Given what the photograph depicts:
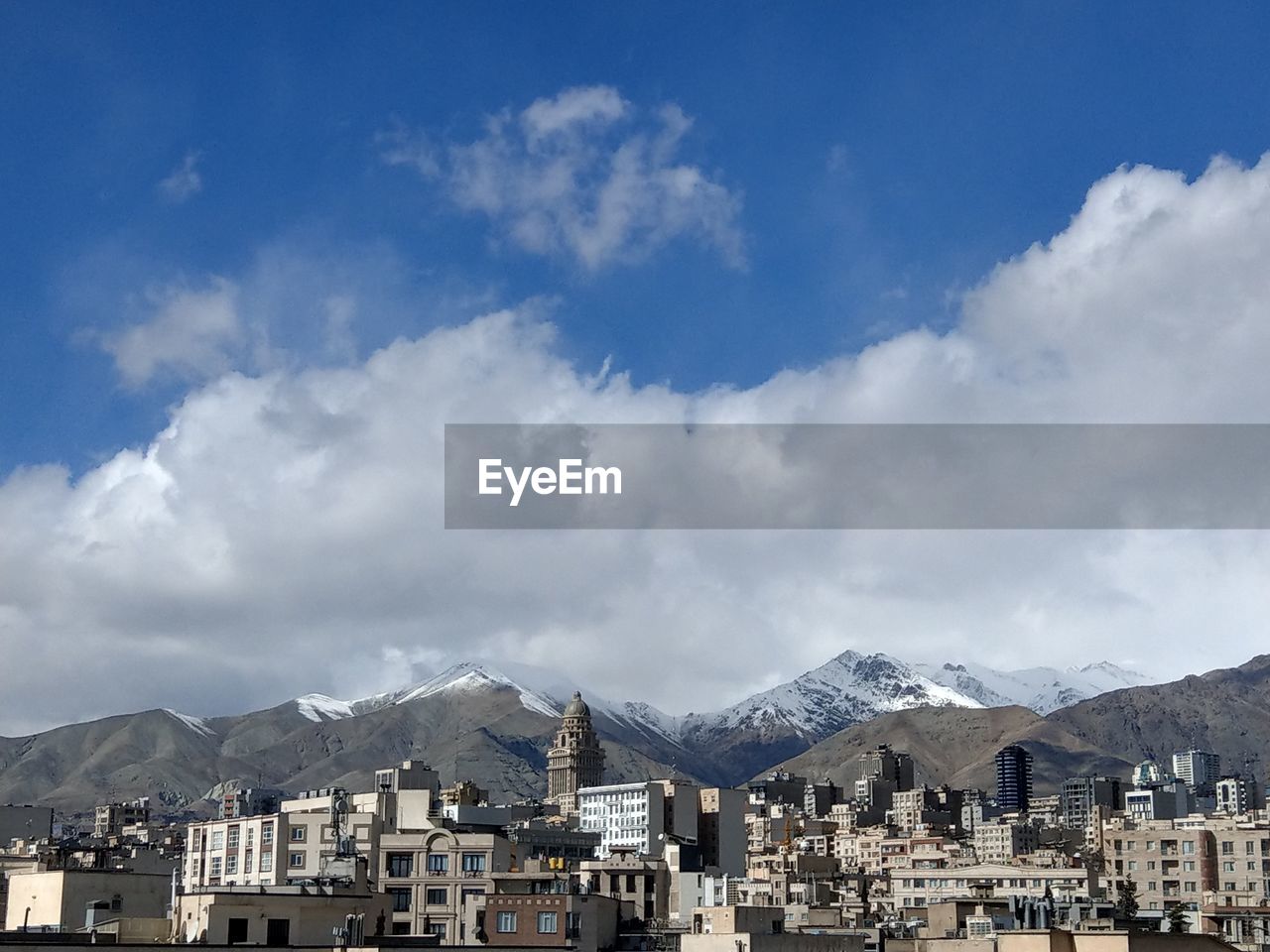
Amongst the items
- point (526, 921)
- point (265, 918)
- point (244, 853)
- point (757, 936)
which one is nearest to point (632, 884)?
point (244, 853)

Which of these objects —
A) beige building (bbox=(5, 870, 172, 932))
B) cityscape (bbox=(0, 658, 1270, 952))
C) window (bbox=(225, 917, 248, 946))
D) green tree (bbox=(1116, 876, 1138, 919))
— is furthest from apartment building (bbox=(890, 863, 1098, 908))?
window (bbox=(225, 917, 248, 946))

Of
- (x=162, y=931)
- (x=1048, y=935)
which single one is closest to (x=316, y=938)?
(x=162, y=931)

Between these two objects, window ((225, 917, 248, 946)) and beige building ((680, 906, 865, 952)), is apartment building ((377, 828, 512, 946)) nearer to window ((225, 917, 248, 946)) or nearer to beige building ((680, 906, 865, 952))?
beige building ((680, 906, 865, 952))

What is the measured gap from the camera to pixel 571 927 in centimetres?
9019

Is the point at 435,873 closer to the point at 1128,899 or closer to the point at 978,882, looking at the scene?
the point at 1128,899

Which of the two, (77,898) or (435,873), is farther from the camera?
(435,873)

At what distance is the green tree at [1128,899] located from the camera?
107m

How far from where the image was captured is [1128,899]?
391 ft

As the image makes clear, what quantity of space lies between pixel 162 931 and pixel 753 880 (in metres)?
112

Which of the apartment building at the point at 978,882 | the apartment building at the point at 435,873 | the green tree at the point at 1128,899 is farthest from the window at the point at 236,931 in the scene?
the apartment building at the point at 978,882

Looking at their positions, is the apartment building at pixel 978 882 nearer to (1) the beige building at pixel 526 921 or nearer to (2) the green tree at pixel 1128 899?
(2) the green tree at pixel 1128 899

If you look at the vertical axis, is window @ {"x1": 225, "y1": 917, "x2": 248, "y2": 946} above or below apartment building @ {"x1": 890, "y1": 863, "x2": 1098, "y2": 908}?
below

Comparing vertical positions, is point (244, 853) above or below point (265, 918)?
above

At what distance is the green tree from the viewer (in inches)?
4198
